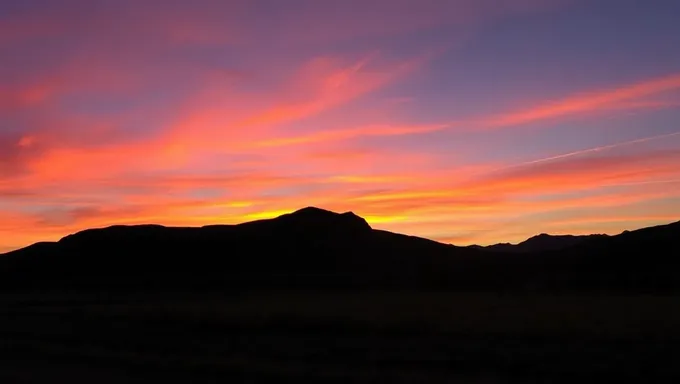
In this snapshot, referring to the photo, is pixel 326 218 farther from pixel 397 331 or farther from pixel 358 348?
pixel 358 348

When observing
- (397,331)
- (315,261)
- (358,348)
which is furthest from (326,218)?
(358,348)

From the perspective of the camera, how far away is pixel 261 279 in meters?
101

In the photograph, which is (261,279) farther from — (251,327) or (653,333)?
(653,333)

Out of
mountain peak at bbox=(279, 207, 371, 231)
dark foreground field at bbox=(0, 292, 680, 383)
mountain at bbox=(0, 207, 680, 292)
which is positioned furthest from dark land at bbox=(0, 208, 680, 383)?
mountain peak at bbox=(279, 207, 371, 231)

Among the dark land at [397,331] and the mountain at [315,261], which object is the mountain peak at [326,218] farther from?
the dark land at [397,331]

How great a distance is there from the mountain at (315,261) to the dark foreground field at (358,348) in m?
44.6

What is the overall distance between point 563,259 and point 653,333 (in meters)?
68.4

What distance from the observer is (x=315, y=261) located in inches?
4483

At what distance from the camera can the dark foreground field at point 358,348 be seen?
20.0 metres

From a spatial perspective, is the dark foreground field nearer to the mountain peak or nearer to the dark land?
the dark land

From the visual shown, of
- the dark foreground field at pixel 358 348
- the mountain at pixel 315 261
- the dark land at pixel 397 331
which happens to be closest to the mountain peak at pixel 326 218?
the mountain at pixel 315 261

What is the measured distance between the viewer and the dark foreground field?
65.8 ft

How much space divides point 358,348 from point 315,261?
88.2 meters

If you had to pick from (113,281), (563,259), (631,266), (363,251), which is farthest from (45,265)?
(631,266)
